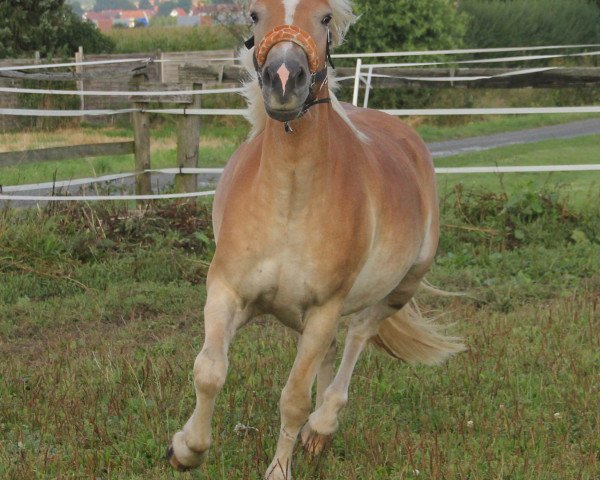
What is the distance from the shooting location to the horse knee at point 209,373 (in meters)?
4.12

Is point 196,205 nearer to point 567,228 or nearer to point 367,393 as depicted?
point 567,228

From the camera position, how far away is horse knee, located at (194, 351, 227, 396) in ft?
13.5

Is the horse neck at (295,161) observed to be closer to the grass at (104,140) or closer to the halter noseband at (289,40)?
the halter noseband at (289,40)

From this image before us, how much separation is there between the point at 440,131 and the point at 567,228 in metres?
13.9

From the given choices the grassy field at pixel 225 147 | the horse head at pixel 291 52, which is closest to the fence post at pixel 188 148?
the grassy field at pixel 225 147

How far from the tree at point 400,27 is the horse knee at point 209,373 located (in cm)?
2124

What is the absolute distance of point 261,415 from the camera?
5.08m

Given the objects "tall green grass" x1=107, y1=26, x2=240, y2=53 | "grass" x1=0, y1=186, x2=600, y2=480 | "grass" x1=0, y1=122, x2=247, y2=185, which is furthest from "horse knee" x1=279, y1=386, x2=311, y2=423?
"tall green grass" x1=107, y1=26, x2=240, y2=53

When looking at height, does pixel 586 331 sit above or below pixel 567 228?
above

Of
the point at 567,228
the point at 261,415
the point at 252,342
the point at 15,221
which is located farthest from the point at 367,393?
the point at 567,228

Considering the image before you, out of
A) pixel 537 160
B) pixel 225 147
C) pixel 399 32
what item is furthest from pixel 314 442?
pixel 399 32

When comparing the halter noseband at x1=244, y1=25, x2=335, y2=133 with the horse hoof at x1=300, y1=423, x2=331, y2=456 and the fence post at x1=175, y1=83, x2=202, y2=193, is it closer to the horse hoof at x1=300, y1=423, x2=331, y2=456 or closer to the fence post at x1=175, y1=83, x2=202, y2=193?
the horse hoof at x1=300, y1=423, x2=331, y2=456

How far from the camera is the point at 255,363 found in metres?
5.90

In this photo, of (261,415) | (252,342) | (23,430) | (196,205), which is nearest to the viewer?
(23,430)
